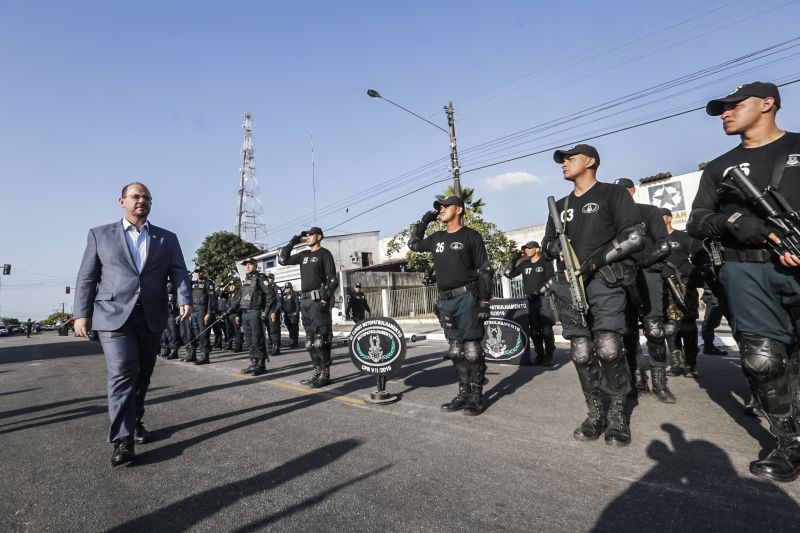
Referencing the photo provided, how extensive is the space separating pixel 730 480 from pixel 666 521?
696 millimetres

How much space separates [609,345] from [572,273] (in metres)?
0.60

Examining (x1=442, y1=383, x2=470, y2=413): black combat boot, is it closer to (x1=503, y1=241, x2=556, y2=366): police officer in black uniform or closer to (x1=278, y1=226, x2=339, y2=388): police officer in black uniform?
(x1=278, y1=226, x2=339, y2=388): police officer in black uniform

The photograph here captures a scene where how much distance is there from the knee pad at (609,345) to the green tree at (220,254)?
47.9 meters

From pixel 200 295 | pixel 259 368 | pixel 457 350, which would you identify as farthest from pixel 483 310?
pixel 200 295

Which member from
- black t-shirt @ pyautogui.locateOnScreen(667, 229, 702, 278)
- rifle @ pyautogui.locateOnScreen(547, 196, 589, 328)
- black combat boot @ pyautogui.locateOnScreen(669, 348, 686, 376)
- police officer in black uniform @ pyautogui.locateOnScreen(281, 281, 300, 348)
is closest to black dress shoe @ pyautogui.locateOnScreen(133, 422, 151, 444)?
rifle @ pyautogui.locateOnScreen(547, 196, 589, 328)

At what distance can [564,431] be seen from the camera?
361 centimetres

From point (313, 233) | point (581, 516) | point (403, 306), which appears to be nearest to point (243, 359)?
point (313, 233)

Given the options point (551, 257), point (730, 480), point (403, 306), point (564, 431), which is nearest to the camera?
point (730, 480)

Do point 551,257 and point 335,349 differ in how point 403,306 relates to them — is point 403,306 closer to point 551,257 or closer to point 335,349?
point 335,349

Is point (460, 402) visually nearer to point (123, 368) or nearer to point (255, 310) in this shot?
point (123, 368)

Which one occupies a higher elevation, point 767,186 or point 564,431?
point 767,186

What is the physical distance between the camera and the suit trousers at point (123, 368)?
3.52 meters

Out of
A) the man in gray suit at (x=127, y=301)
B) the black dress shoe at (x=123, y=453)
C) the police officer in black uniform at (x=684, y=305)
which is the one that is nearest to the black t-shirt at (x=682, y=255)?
the police officer in black uniform at (x=684, y=305)

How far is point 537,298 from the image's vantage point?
7723 mm
